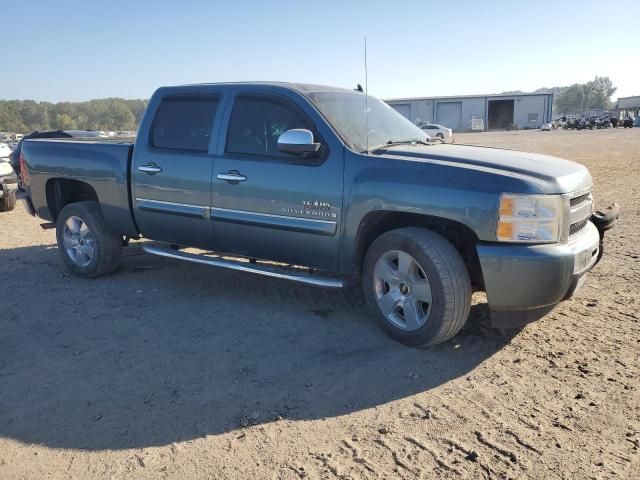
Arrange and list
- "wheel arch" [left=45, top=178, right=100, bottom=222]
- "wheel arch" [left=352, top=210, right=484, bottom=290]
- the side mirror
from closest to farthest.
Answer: "wheel arch" [left=352, top=210, right=484, bottom=290] → the side mirror → "wheel arch" [left=45, top=178, right=100, bottom=222]

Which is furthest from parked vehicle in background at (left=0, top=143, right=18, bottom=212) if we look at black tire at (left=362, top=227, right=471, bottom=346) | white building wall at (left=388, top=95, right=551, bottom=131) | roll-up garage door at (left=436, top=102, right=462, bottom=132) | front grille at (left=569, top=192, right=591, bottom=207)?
roll-up garage door at (left=436, top=102, right=462, bottom=132)

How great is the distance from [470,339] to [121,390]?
Result: 8.08ft

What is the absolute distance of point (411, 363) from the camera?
3.82 m

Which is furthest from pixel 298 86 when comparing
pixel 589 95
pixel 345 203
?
pixel 589 95

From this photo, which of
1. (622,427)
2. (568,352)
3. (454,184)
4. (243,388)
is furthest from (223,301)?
(622,427)

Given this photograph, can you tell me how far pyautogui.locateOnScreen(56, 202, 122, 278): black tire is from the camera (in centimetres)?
585

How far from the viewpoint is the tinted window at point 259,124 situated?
183 inches

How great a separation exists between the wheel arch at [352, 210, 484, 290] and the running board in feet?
0.85

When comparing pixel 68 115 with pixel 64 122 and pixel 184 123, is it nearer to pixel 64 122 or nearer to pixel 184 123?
pixel 64 122

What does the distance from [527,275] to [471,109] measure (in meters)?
75.5

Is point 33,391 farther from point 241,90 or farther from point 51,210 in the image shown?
point 51,210

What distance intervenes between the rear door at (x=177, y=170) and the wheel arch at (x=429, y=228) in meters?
1.49

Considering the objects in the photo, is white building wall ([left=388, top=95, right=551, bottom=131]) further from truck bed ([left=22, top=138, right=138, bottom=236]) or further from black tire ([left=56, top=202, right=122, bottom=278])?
black tire ([left=56, top=202, right=122, bottom=278])

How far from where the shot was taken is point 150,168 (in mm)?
5262
